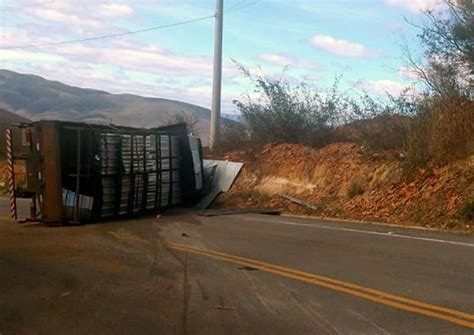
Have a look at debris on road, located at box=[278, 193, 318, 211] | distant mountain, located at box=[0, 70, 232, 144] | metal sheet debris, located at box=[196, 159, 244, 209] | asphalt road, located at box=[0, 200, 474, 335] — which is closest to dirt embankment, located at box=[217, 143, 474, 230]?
debris on road, located at box=[278, 193, 318, 211]

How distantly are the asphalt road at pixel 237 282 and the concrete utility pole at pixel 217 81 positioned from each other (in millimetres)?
11476

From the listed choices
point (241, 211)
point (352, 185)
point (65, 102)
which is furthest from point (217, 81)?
point (65, 102)

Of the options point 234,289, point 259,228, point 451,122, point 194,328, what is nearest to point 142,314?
point 194,328

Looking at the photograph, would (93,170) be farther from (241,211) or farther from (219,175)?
(219,175)

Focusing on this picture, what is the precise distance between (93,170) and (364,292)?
27.5 feet

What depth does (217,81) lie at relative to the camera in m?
22.8

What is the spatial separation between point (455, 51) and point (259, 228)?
9.09m

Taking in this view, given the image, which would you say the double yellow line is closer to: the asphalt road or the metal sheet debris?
the asphalt road

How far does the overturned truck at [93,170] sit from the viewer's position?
13133 mm

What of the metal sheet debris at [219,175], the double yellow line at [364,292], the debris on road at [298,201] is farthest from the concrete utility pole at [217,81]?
the double yellow line at [364,292]

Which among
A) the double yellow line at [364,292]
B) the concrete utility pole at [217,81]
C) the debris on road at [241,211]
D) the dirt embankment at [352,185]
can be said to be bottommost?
the debris on road at [241,211]

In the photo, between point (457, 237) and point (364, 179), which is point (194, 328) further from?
Answer: point (364, 179)

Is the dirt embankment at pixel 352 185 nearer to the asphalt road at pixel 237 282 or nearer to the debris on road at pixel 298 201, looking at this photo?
the debris on road at pixel 298 201

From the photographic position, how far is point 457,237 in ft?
35.7
